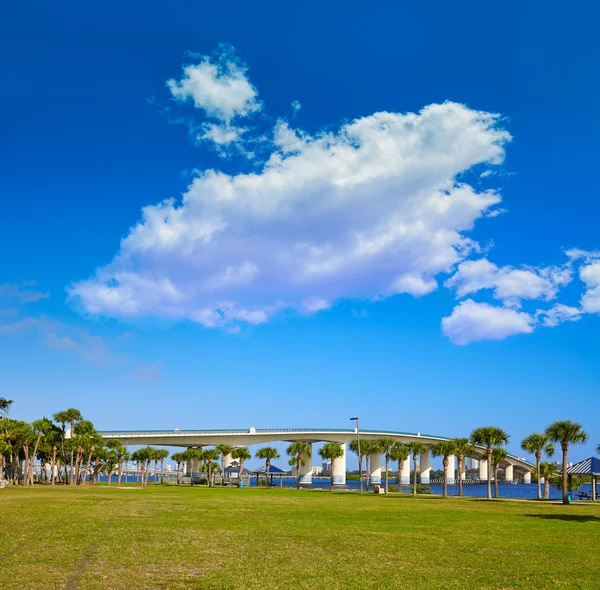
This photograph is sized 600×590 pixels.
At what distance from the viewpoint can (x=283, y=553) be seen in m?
19.7

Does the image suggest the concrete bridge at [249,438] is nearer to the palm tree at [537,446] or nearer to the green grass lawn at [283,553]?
the palm tree at [537,446]

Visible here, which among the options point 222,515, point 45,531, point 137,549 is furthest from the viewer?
point 222,515

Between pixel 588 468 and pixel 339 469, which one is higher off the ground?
pixel 588 468

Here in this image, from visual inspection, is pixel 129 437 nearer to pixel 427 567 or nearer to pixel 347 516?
pixel 347 516

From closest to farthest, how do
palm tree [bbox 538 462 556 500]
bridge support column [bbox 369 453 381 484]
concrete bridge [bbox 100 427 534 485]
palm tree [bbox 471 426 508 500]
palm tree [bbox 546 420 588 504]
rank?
palm tree [bbox 546 420 588 504]
palm tree [bbox 471 426 508 500]
palm tree [bbox 538 462 556 500]
concrete bridge [bbox 100 427 534 485]
bridge support column [bbox 369 453 381 484]

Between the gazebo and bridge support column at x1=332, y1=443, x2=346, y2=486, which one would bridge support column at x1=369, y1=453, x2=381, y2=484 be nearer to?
bridge support column at x1=332, y1=443, x2=346, y2=486

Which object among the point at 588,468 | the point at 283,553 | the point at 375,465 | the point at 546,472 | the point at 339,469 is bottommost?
the point at 375,465

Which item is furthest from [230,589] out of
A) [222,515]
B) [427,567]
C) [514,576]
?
[222,515]

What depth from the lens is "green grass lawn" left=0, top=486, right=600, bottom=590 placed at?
14914mm

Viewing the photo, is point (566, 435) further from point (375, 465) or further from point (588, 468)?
point (375, 465)

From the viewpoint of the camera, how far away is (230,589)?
13.6 m

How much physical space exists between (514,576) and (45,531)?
18.7 metres

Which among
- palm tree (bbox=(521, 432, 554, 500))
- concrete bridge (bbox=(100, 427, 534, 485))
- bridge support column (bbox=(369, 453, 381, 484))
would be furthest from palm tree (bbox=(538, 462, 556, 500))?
bridge support column (bbox=(369, 453, 381, 484))

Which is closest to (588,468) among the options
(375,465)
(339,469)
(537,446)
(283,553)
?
(537,446)
